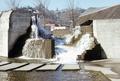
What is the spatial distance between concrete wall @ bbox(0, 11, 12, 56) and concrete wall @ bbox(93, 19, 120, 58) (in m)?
6.13

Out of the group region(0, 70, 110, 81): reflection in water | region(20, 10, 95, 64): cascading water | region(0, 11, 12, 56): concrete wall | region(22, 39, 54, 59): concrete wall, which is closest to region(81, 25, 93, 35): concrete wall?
region(20, 10, 95, 64): cascading water

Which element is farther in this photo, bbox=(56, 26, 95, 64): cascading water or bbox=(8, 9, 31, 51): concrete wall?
bbox=(8, 9, 31, 51): concrete wall

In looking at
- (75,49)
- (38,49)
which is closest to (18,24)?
(38,49)

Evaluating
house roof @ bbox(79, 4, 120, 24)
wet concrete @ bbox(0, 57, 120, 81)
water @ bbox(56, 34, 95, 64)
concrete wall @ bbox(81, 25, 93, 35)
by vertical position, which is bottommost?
wet concrete @ bbox(0, 57, 120, 81)

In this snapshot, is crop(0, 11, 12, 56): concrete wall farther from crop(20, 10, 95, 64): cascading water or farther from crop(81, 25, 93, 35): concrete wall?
crop(81, 25, 93, 35): concrete wall

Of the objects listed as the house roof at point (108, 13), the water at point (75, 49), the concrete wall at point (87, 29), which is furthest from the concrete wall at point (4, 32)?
the house roof at point (108, 13)

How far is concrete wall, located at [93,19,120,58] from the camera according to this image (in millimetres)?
22016

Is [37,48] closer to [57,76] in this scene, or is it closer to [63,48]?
[63,48]

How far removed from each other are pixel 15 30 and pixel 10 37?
0.62 m

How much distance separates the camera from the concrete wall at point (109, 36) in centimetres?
2202

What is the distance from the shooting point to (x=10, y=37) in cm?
2402

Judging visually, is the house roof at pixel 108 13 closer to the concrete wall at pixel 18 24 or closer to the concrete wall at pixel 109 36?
the concrete wall at pixel 109 36

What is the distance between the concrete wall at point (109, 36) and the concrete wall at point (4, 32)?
6.13 m

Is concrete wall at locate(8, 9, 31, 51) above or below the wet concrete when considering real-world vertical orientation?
above
